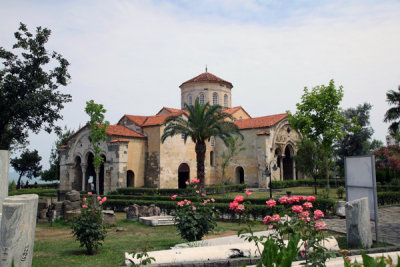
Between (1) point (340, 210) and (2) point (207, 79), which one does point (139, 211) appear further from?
(2) point (207, 79)

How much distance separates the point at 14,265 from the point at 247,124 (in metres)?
29.7

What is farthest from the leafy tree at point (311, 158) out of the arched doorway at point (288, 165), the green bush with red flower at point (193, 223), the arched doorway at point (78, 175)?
the arched doorway at point (78, 175)

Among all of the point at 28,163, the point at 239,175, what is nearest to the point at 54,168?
the point at 28,163

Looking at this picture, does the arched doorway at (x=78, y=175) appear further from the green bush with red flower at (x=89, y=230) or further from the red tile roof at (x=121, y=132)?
the green bush with red flower at (x=89, y=230)

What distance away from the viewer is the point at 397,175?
27812 mm

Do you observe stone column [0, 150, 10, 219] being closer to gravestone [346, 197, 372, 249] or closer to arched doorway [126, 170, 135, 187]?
gravestone [346, 197, 372, 249]

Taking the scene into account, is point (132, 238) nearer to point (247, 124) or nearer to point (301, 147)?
point (301, 147)

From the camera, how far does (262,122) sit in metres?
32.2

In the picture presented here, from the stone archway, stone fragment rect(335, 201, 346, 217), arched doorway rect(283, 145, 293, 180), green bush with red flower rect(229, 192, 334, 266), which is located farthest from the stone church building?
green bush with red flower rect(229, 192, 334, 266)

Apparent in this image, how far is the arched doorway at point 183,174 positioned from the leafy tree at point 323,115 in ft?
42.3

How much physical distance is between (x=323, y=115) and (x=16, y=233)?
822 inches

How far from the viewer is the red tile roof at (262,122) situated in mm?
31366

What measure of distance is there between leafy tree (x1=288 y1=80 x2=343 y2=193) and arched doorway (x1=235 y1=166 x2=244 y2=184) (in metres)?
11.4

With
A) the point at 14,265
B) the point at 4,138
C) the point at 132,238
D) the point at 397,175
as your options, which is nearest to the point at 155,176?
the point at 4,138
